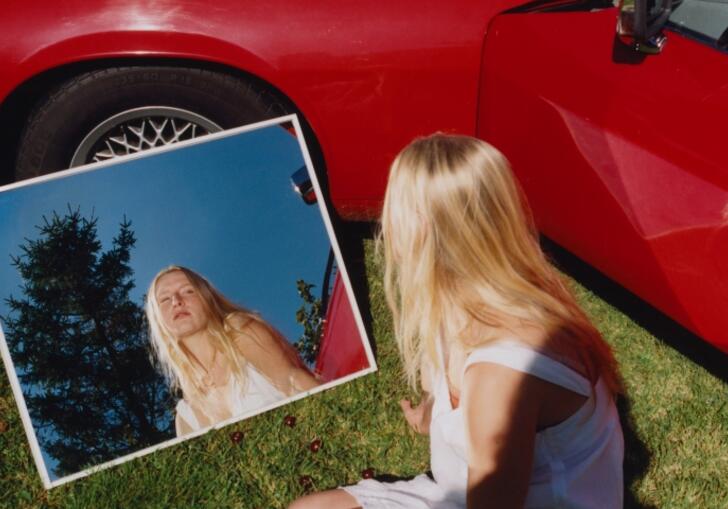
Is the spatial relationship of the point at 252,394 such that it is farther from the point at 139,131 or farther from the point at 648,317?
the point at 648,317

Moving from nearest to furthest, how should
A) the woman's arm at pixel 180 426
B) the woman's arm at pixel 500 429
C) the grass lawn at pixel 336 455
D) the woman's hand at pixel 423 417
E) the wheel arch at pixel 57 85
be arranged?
the woman's arm at pixel 500 429 → the woman's hand at pixel 423 417 → the grass lawn at pixel 336 455 → the woman's arm at pixel 180 426 → the wheel arch at pixel 57 85

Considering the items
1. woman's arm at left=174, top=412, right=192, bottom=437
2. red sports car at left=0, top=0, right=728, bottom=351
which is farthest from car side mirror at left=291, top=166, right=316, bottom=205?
woman's arm at left=174, top=412, right=192, bottom=437

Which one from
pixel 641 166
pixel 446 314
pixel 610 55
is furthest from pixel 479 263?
pixel 610 55

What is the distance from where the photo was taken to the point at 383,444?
9.43ft

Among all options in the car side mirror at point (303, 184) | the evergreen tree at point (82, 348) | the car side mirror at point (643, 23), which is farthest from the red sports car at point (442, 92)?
the evergreen tree at point (82, 348)

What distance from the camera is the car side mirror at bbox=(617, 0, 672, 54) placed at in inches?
101

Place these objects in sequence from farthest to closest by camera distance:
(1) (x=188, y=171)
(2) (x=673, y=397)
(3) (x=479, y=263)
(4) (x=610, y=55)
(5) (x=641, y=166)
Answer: (2) (x=673, y=397), (1) (x=188, y=171), (4) (x=610, y=55), (5) (x=641, y=166), (3) (x=479, y=263)

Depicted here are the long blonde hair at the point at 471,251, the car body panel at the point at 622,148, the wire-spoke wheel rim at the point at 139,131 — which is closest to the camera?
the long blonde hair at the point at 471,251

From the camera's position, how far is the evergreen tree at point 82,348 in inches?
106

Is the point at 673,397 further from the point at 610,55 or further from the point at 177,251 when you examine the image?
the point at 177,251

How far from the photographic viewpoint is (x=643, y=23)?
2.58m

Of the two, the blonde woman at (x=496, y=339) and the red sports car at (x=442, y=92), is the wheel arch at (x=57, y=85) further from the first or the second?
the blonde woman at (x=496, y=339)

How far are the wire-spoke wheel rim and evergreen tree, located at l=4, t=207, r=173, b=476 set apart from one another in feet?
1.22

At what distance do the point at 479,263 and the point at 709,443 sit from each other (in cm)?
150
